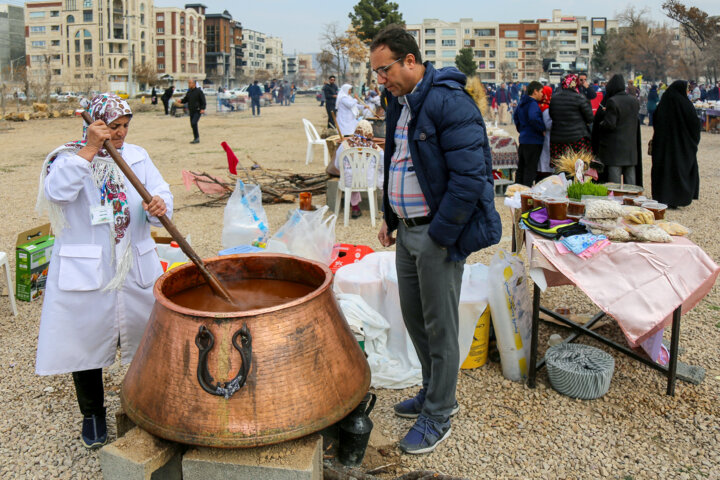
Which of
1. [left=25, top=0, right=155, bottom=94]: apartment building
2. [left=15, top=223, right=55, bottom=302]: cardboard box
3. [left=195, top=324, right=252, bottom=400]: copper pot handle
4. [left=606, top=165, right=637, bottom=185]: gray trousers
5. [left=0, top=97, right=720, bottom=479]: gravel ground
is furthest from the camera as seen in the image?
[left=25, top=0, right=155, bottom=94]: apartment building

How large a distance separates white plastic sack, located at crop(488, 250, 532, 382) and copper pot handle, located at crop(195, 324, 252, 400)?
1998 millimetres

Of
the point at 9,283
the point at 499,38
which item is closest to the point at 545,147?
the point at 9,283

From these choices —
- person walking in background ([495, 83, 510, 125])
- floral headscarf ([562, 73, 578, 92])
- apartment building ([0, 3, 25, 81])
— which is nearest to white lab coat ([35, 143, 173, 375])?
floral headscarf ([562, 73, 578, 92])

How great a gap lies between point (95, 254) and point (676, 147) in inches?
320

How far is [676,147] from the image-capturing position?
8.55 meters

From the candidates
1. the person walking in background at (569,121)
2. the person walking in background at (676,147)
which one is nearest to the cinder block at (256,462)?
the person walking in background at (569,121)

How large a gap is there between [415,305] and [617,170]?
6090mm

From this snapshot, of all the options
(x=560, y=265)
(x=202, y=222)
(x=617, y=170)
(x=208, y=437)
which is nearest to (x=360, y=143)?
(x=202, y=222)

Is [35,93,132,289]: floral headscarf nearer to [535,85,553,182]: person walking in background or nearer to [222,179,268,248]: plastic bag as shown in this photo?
[222,179,268,248]: plastic bag

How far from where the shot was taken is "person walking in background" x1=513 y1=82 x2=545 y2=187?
8.54 meters

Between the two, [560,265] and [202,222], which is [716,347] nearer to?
[560,265]

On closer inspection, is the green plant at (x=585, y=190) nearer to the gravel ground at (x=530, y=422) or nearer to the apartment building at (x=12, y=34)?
the gravel ground at (x=530, y=422)

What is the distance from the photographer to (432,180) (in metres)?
2.70

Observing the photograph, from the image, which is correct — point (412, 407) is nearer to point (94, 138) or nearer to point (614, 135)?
point (94, 138)
